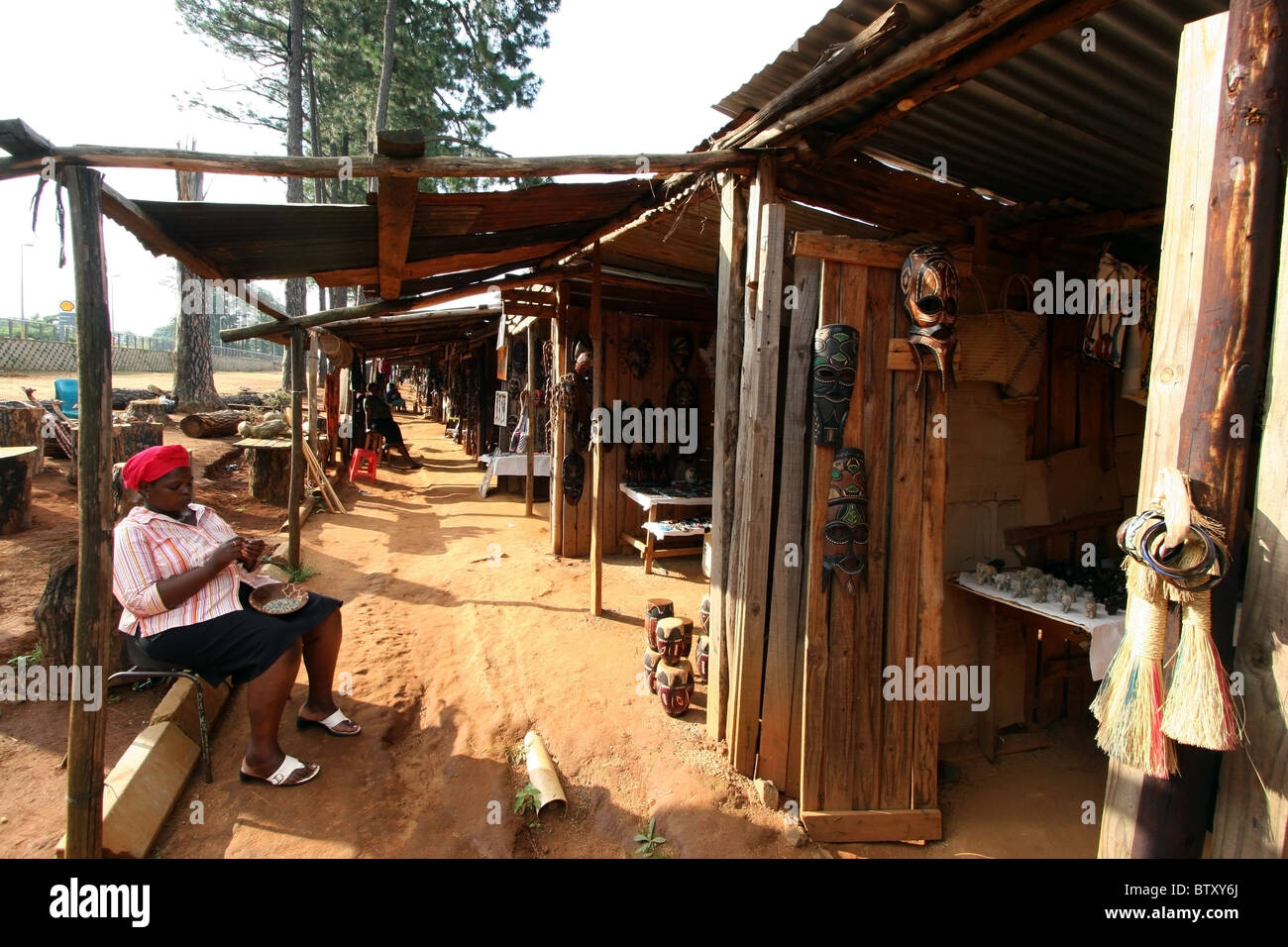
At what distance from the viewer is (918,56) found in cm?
224

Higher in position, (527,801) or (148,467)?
(148,467)

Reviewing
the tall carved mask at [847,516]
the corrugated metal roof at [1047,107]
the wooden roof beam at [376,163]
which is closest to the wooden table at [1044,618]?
the tall carved mask at [847,516]

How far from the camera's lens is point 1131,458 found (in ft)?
15.1

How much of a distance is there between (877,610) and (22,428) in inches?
400

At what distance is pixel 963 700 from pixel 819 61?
369cm

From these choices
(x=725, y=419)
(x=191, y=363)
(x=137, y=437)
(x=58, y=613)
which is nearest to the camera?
(x=725, y=419)

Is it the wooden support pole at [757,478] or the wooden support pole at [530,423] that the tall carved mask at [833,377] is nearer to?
the wooden support pole at [757,478]

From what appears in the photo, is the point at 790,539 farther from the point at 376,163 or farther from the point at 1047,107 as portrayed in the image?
the point at 376,163

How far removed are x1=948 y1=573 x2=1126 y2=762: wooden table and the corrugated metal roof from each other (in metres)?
2.36

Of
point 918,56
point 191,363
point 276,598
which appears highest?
point 918,56

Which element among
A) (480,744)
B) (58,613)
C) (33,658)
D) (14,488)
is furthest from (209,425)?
(480,744)

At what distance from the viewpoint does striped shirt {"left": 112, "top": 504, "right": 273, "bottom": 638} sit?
2885mm

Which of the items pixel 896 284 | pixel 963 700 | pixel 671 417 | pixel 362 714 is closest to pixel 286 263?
pixel 362 714

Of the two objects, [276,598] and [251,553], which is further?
[276,598]
